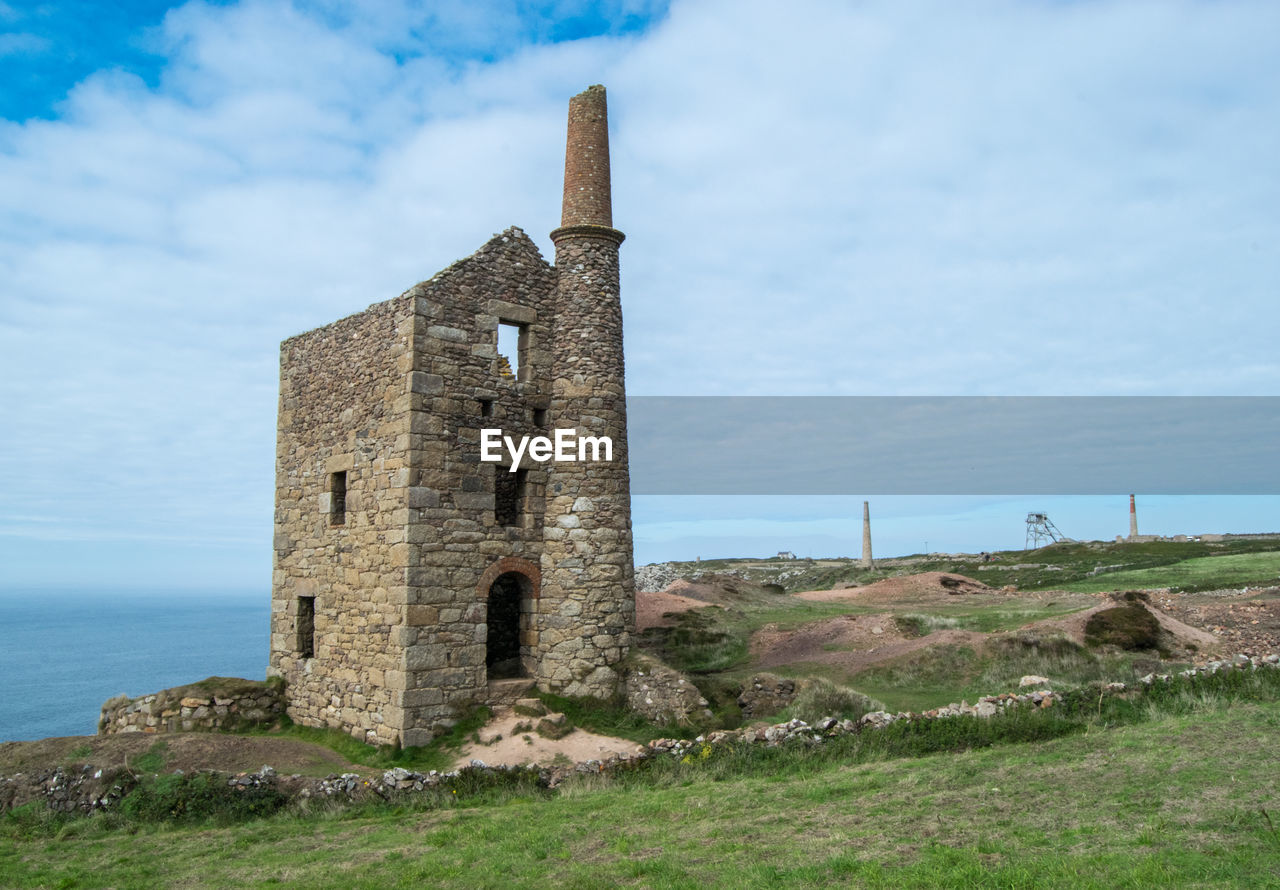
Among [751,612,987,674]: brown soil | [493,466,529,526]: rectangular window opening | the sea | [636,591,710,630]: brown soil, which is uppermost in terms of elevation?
[493,466,529,526]: rectangular window opening

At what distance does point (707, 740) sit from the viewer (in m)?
13.6

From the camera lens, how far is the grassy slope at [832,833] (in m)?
7.30

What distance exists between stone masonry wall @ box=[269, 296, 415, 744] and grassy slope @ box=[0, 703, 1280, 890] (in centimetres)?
499

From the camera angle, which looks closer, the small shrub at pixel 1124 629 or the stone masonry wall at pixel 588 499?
the stone masonry wall at pixel 588 499

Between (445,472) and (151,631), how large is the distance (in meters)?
143

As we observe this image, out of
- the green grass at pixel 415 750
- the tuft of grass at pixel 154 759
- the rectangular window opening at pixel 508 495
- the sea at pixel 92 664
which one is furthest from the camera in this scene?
the sea at pixel 92 664

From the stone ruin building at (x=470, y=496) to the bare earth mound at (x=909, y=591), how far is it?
17.7 metres

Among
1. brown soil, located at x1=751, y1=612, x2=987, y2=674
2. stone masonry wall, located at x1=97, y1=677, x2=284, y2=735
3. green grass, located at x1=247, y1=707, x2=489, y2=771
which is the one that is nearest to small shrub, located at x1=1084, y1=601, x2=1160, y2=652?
brown soil, located at x1=751, y1=612, x2=987, y2=674

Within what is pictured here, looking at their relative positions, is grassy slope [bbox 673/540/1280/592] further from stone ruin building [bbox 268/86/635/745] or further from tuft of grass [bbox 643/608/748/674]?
stone ruin building [bbox 268/86/635/745]

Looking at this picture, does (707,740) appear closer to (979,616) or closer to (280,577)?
(280,577)

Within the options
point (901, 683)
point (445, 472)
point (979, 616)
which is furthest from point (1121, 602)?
point (445, 472)

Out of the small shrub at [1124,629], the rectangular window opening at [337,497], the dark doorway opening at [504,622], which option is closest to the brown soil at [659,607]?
the dark doorway opening at [504,622]

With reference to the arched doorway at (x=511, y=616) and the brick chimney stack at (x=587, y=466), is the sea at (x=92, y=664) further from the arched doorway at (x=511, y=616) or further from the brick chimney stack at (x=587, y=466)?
the brick chimney stack at (x=587, y=466)

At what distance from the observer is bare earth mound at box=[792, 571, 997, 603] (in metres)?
32.7
